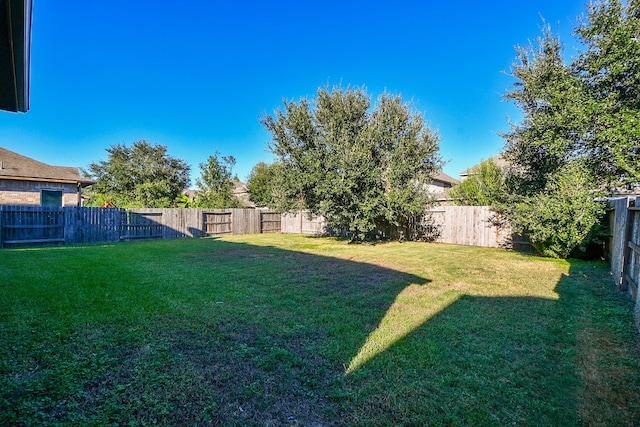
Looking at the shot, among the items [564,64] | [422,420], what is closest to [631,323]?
[422,420]

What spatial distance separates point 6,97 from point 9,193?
15.3 metres

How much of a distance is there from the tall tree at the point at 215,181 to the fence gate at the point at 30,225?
8.79 meters

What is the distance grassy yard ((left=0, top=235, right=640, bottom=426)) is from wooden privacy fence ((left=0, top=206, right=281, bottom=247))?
331 inches

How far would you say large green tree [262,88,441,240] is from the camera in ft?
37.4

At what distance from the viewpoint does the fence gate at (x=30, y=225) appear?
1091 cm

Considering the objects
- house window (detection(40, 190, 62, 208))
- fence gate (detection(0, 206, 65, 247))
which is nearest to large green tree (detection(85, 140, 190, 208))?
house window (detection(40, 190, 62, 208))

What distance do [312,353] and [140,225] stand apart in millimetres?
14158

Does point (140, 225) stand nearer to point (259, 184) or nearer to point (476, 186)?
point (259, 184)

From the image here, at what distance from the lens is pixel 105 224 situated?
13.1 meters

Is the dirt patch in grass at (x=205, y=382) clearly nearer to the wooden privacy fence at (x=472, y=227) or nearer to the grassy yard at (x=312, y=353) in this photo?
the grassy yard at (x=312, y=353)

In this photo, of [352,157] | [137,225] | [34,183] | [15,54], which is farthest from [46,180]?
[15,54]

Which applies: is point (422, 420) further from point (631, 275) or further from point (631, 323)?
point (631, 275)

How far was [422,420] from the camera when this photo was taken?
188 cm

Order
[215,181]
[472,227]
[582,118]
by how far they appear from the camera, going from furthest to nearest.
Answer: [215,181]
[472,227]
[582,118]
